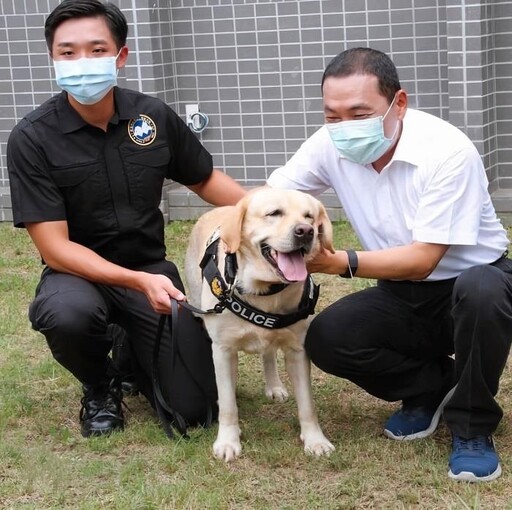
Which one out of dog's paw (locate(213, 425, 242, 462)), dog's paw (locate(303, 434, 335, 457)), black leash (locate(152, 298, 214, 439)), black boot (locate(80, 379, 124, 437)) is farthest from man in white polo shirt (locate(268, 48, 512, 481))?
black boot (locate(80, 379, 124, 437))

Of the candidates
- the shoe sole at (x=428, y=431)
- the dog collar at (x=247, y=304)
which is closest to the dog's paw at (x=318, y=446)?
the shoe sole at (x=428, y=431)

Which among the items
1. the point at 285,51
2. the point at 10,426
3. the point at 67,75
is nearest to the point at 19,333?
the point at 10,426

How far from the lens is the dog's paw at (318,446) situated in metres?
3.85

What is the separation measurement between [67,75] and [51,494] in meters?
1.63

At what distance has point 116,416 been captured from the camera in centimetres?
421

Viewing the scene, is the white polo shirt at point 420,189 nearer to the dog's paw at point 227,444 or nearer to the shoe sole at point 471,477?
the shoe sole at point 471,477

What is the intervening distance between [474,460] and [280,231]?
3.40ft

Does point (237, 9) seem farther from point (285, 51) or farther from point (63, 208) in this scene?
point (63, 208)

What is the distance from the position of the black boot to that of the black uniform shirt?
0.55m

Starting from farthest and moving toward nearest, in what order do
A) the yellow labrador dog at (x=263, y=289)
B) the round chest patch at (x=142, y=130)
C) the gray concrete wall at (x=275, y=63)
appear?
the gray concrete wall at (x=275, y=63)
the round chest patch at (x=142, y=130)
the yellow labrador dog at (x=263, y=289)

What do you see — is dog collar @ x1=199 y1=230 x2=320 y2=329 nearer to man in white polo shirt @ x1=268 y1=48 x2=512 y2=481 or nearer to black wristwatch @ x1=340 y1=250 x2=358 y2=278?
man in white polo shirt @ x1=268 y1=48 x2=512 y2=481

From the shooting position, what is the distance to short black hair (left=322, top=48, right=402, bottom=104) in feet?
11.8

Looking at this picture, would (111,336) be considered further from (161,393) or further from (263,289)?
(263,289)

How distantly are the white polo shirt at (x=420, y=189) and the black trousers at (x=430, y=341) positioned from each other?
0.12 meters
